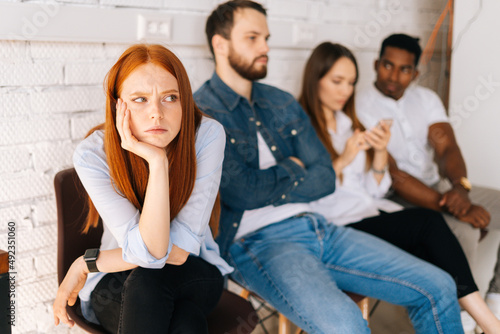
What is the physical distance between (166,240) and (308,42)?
142 cm

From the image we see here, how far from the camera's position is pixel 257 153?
172 cm

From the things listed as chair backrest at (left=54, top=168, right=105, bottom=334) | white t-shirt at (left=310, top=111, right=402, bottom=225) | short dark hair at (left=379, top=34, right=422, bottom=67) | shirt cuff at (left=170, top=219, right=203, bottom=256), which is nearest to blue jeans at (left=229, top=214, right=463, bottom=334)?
white t-shirt at (left=310, top=111, right=402, bottom=225)

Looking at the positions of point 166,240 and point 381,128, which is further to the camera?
point 381,128

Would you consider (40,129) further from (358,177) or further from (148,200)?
(358,177)

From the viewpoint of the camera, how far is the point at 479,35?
2545 mm

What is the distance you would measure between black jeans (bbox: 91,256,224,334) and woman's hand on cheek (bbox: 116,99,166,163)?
0.90ft

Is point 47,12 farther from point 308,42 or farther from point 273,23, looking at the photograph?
point 308,42

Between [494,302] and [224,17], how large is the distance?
148 centimetres

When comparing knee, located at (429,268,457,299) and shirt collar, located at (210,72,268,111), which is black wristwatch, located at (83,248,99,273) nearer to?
shirt collar, located at (210,72,268,111)

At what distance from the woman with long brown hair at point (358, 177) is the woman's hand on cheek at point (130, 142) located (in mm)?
900

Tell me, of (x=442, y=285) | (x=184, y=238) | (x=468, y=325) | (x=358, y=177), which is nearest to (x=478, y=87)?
(x=358, y=177)

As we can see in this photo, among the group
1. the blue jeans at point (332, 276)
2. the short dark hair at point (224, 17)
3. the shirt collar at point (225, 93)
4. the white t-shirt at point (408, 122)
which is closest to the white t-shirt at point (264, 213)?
the blue jeans at point (332, 276)

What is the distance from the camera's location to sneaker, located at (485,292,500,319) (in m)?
1.94

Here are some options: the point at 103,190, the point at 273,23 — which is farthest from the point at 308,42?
the point at 103,190
